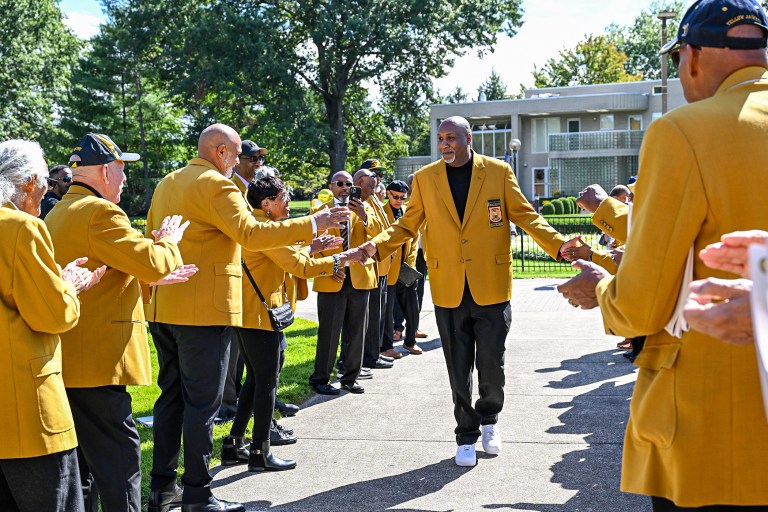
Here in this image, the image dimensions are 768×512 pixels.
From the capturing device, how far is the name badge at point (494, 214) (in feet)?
21.6

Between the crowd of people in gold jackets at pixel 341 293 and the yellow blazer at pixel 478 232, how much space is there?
17mm

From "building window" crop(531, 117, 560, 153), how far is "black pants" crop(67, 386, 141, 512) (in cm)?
5546

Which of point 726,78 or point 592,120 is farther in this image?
point 592,120

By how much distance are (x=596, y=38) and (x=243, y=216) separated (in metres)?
71.5

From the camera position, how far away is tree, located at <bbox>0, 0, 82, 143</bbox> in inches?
1818

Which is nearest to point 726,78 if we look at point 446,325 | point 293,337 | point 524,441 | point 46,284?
point 46,284

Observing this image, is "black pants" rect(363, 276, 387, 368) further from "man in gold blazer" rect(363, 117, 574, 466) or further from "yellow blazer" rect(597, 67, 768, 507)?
"yellow blazer" rect(597, 67, 768, 507)

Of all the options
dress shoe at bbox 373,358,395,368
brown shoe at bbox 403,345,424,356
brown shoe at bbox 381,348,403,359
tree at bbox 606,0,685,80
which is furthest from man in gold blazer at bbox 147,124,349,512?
tree at bbox 606,0,685,80

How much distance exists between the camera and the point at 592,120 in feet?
189

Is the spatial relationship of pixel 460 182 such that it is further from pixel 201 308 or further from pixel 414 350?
pixel 414 350

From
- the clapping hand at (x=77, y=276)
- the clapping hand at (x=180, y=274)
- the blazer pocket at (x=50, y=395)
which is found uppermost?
the clapping hand at (x=77, y=276)

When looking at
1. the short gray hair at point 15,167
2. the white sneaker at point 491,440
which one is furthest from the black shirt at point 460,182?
the short gray hair at point 15,167

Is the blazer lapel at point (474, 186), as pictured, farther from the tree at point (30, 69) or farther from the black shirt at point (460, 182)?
the tree at point (30, 69)

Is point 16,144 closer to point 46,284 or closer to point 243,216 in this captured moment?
point 46,284
